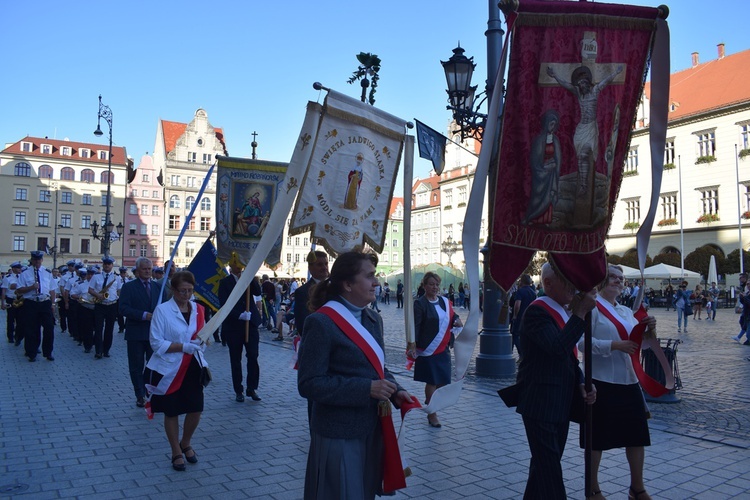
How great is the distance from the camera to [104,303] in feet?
44.4

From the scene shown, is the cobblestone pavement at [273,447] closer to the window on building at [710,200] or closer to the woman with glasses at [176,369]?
the woman with glasses at [176,369]

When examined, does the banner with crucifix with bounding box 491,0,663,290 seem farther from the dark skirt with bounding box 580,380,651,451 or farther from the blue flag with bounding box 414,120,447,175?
the blue flag with bounding box 414,120,447,175

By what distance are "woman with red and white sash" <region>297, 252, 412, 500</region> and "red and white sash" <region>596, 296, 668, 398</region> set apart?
6.32 ft

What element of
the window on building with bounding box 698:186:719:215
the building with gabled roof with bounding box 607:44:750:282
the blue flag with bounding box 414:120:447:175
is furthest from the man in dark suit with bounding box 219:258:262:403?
the window on building with bounding box 698:186:719:215

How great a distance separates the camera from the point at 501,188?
11.8ft

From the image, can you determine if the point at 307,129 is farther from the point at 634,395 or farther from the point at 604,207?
the point at 634,395

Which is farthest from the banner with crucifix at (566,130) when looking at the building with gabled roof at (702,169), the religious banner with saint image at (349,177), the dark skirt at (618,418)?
the building with gabled roof at (702,169)

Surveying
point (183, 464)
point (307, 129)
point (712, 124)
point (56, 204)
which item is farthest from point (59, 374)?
point (56, 204)

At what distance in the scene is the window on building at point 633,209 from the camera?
4816 cm

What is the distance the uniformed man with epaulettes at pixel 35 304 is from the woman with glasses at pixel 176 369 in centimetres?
821

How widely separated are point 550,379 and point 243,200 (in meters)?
5.40

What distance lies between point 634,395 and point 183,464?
4.00 m

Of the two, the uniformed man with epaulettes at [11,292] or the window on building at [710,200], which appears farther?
the window on building at [710,200]

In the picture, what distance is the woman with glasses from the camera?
18.7ft
